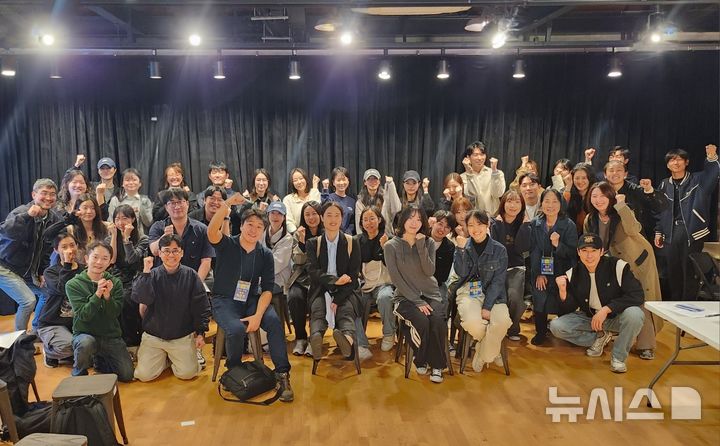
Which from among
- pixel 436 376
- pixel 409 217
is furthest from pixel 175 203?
pixel 436 376

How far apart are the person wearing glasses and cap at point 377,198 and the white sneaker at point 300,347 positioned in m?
1.31

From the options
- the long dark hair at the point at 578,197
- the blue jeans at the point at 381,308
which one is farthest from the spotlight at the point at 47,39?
the long dark hair at the point at 578,197

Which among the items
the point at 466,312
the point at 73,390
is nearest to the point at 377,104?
the point at 466,312

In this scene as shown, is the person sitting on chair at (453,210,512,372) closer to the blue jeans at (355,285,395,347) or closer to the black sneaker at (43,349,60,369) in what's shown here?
the blue jeans at (355,285,395,347)

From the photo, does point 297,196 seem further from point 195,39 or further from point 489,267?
point 489,267

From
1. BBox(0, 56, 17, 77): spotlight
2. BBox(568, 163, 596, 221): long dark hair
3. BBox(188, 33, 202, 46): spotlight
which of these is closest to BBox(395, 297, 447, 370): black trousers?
BBox(568, 163, 596, 221): long dark hair

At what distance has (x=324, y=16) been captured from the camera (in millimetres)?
5656

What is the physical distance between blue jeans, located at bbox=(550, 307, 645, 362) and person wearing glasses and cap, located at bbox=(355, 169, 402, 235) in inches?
66.7

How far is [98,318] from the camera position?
12.1ft

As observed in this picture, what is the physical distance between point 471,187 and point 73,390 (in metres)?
3.95

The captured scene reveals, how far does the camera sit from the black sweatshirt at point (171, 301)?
12.1ft

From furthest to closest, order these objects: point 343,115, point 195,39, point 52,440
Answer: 1. point 343,115
2. point 195,39
3. point 52,440

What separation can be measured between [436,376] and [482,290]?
0.70 m

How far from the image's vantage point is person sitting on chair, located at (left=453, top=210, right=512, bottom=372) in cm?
384
